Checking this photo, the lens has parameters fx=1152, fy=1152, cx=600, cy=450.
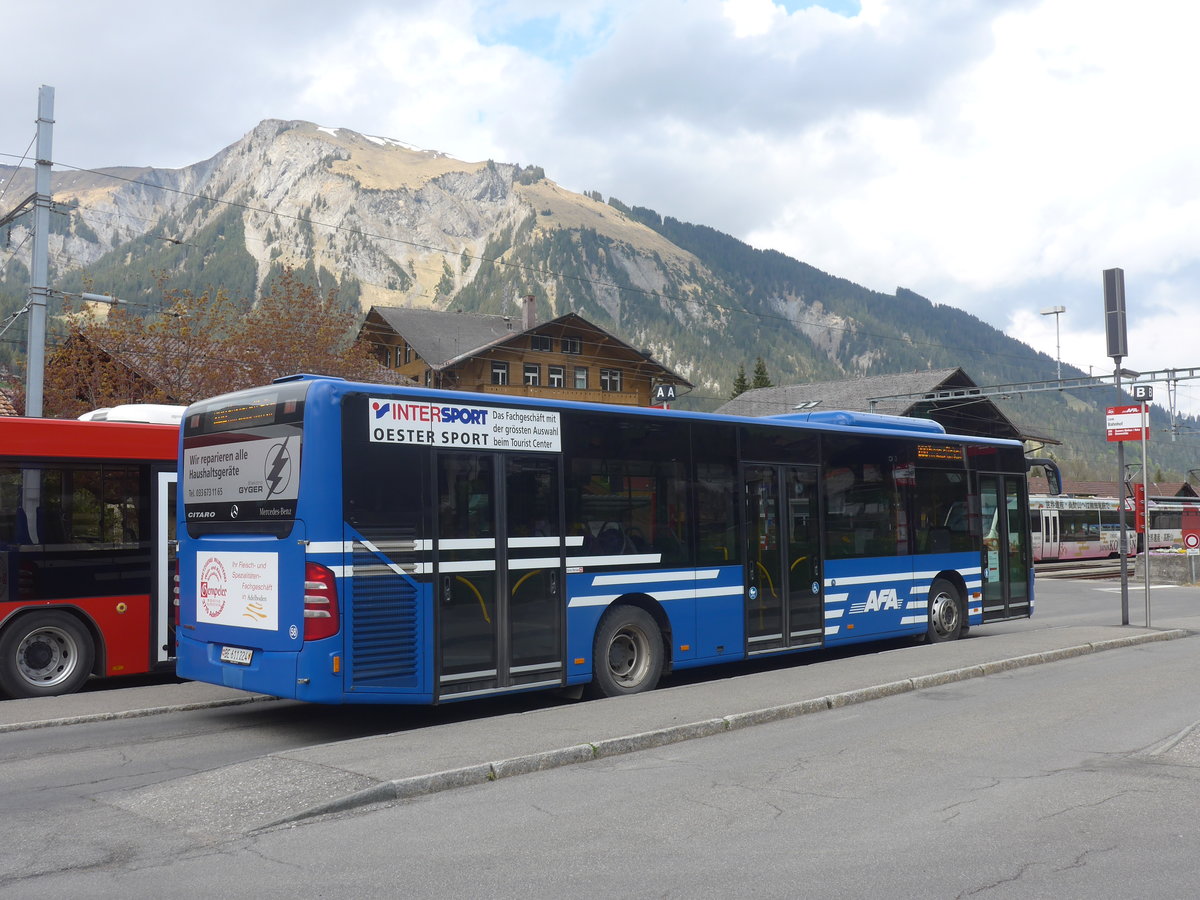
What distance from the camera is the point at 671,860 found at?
5.94 m

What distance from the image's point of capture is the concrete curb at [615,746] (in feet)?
23.7

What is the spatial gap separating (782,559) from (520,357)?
195 ft

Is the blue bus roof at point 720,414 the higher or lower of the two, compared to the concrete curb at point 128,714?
higher

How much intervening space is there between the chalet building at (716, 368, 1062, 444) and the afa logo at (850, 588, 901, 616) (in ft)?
135

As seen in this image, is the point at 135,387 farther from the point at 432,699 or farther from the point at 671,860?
the point at 671,860

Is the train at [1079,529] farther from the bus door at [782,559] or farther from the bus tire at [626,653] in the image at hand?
the bus tire at [626,653]

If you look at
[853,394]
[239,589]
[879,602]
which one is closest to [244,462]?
[239,589]

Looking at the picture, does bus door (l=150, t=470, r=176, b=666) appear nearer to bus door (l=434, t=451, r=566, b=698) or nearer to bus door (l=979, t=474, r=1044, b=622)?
bus door (l=434, t=451, r=566, b=698)

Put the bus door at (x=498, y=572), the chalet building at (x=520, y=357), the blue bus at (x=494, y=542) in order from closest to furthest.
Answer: the blue bus at (x=494, y=542) → the bus door at (x=498, y=572) → the chalet building at (x=520, y=357)

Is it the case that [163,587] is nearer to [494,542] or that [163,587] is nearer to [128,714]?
A: [128,714]

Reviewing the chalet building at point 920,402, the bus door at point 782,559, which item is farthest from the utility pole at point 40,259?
the chalet building at point 920,402

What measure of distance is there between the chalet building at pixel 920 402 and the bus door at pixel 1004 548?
38.0 meters

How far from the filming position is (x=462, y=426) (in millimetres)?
9961

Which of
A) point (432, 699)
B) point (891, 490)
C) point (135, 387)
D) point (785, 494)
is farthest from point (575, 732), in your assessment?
point (135, 387)
